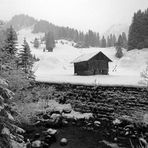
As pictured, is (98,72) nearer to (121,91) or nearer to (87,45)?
(121,91)

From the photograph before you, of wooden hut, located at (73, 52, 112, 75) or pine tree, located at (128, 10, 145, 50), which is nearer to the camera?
wooden hut, located at (73, 52, 112, 75)

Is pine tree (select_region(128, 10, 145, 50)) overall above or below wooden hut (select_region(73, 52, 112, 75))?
above

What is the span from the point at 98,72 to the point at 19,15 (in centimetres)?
16356

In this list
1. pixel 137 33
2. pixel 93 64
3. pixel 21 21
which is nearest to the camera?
pixel 93 64

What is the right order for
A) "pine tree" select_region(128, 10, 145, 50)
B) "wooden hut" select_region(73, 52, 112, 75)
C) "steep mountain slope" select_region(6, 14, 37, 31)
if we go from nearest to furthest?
1. "wooden hut" select_region(73, 52, 112, 75)
2. "pine tree" select_region(128, 10, 145, 50)
3. "steep mountain slope" select_region(6, 14, 37, 31)

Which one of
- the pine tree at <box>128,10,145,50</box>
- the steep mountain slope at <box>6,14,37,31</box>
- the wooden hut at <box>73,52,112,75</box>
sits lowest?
the wooden hut at <box>73,52,112,75</box>

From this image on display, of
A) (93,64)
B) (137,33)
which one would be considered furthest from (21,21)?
(93,64)

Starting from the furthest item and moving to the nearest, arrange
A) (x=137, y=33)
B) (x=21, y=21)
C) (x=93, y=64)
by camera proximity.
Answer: (x=21, y=21) → (x=137, y=33) → (x=93, y=64)

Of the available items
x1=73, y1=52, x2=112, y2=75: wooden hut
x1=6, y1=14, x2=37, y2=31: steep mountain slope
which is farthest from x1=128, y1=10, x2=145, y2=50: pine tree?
x1=6, y1=14, x2=37, y2=31: steep mountain slope

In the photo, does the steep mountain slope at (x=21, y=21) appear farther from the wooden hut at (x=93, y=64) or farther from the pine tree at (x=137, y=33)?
the wooden hut at (x=93, y=64)

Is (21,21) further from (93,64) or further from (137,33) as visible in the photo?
(93,64)

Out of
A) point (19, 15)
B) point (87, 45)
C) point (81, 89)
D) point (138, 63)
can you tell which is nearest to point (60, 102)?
point (81, 89)

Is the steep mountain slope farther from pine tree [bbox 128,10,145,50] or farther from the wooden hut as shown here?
the wooden hut

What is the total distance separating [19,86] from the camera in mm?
18516
